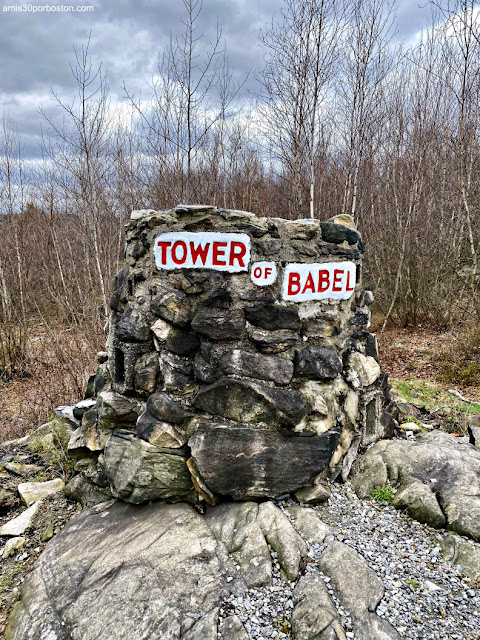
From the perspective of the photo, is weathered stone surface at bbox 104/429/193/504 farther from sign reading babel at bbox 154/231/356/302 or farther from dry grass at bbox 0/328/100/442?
dry grass at bbox 0/328/100/442

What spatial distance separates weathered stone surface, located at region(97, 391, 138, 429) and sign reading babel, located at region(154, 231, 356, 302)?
3.79 ft

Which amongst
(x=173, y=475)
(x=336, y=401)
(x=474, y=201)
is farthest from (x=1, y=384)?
(x=474, y=201)

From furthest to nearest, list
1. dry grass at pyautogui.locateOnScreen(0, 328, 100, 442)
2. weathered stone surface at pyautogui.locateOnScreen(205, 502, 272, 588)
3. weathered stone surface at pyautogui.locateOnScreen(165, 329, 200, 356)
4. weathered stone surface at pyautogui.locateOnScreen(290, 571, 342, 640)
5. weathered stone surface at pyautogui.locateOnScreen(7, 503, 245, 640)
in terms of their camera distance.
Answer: dry grass at pyautogui.locateOnScreen(0, 328, 100, 442), weathered stone surface at pyautogui.locateOnScreen(165, 329, 200, 356), weathered stone surface at pyautogui.locateOnScreen(205, 502, 272, 588), weathered stone surface at pyautogui.locateOnScreen(7, 503, 245, 640), weathered stone surface at pyautogui.locateOnScreen(290, 571, 342, 640)

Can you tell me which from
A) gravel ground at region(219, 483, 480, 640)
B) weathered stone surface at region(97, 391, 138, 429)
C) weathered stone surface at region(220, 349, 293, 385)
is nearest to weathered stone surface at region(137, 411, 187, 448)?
weathered stone surface at region(97, 391, 138, 429)

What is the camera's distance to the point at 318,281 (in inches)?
124

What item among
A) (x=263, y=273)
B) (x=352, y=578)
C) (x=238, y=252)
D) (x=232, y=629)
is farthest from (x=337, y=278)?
(x=232, y=629)

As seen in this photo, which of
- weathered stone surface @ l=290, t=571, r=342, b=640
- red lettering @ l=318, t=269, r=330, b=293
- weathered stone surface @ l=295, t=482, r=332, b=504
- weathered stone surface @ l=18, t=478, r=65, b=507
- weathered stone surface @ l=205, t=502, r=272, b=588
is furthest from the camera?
weathered stone surface @ l=18, t=478, r=65, b=507

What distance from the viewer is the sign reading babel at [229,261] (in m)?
2.93

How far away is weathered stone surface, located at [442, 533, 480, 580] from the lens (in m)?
2.45

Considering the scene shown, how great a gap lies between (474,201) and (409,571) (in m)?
9.28

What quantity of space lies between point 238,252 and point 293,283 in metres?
0.51

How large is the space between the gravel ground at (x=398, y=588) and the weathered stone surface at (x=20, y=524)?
81.3 inches

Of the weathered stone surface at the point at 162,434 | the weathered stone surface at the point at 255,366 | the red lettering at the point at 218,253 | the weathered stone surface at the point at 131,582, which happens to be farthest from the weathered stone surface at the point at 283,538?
the red lettering at the point at 218,253

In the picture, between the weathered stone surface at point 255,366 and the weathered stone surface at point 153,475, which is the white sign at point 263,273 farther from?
the weathered stone surface at point 153,475
